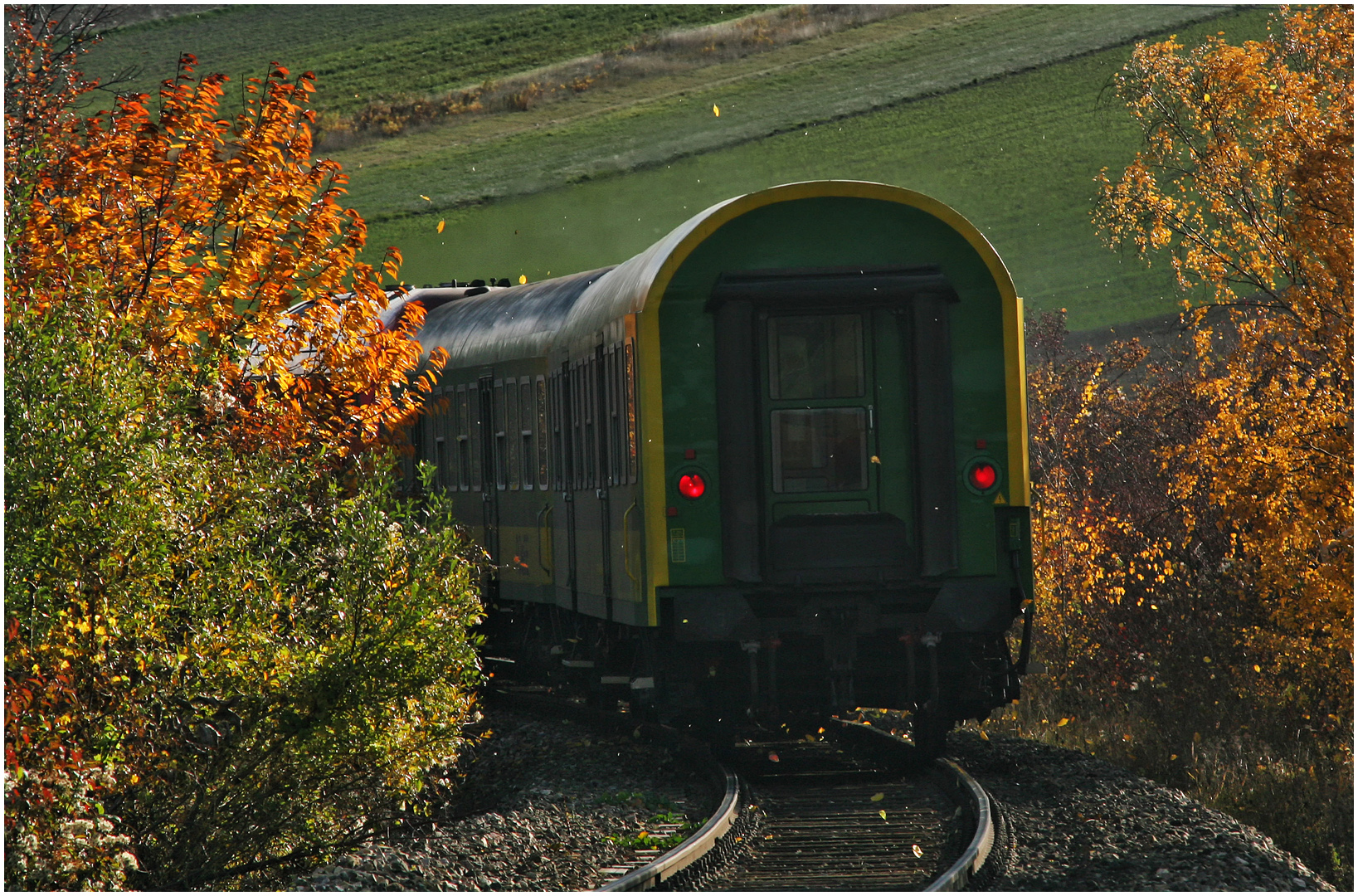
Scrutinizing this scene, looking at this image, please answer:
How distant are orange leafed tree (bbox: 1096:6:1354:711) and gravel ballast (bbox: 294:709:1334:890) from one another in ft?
9.97

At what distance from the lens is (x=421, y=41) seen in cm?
5475

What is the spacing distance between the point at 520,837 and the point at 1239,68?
13456 millimetres

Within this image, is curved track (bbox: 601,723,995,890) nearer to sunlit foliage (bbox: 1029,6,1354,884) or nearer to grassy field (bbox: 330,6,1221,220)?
sunlit foliage (bbox: 1029,6,1354,884)

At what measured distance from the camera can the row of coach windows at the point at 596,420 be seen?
428 inches

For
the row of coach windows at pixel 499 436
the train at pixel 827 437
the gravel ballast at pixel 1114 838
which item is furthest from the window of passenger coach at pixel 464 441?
the gravel ballast at pixel 1114 838

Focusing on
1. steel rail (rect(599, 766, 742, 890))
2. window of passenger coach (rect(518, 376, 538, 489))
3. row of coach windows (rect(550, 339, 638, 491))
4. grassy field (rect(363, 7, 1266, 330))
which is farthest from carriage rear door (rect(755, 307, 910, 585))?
grassy field (rect(363, 7, 1266, 330))

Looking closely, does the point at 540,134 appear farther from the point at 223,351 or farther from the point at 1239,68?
the point at 223,351

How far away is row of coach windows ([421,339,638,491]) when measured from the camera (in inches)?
438

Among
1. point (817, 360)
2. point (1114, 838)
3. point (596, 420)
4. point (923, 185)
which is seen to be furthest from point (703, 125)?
point (1114, 838)

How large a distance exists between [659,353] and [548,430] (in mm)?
3130

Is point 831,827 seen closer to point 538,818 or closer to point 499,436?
point 538,818

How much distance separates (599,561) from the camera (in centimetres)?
1191

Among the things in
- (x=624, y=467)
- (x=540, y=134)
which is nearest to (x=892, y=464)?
(x=624, y=467)

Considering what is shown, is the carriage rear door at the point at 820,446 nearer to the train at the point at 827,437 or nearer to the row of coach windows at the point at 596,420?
the train at the point at 827,437
